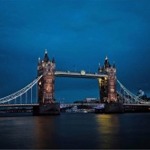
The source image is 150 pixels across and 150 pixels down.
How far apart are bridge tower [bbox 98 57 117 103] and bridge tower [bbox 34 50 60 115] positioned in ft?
50.8

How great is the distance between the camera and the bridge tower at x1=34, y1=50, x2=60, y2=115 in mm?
83562

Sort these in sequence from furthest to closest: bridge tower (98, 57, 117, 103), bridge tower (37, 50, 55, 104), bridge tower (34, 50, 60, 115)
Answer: bridge tower (98, 57, 117, 103) < bridge tower (37, 50, 55, 104) < bridge tower (34, 50, 60, 115)

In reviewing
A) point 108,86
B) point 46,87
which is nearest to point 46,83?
point 46,87

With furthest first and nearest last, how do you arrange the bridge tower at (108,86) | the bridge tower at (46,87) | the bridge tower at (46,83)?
the bridge tower at (108,86) < the bridge tower at (46,83) < the bridge tower at (46,87)

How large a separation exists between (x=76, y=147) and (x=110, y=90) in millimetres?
74477

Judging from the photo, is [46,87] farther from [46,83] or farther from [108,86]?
[108,86]

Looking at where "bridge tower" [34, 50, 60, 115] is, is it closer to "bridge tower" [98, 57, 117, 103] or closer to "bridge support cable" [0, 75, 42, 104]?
"bridge support cable" [0, 75, 42, 104]

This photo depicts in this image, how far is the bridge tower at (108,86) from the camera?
100312 millimetres

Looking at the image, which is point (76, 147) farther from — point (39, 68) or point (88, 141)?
point (39, 68)

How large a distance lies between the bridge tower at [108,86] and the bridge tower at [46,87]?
50.8ft

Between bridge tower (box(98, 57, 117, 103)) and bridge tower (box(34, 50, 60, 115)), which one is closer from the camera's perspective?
bridge tower (box(34, 50, 60, 115))

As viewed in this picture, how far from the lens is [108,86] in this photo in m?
99.9

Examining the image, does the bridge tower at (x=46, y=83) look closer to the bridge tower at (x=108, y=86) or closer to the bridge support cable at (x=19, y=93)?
the bridge support cable at (x=19, y=93)

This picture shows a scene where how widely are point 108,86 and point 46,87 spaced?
1799 cm
